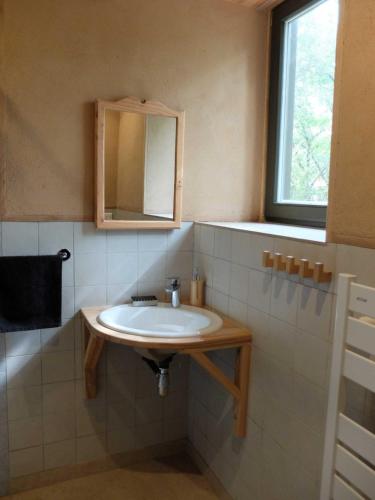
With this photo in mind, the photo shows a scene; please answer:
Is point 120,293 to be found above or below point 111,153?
below

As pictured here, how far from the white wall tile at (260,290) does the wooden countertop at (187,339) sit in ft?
0.44

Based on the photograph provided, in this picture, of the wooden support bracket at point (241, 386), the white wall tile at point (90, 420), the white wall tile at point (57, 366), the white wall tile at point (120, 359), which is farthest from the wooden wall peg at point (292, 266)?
the white wall tile at point (90, 420)

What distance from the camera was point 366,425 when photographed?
1191 millimetres

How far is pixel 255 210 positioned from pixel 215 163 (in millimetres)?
336

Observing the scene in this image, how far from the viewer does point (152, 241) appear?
2.08 metres

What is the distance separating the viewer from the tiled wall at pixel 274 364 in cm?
134

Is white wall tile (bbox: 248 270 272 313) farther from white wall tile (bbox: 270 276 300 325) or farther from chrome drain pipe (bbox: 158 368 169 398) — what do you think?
chrome drain pipe (bbox: 158 368 169 398)

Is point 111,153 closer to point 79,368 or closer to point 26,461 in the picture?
point 79,368

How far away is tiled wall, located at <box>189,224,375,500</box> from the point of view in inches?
52.6

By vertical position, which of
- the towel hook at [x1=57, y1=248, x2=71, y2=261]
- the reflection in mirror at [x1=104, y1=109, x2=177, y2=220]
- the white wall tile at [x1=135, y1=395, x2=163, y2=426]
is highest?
the reflection in mirror at [x1=104, y1=109, x2=177, y2=220]

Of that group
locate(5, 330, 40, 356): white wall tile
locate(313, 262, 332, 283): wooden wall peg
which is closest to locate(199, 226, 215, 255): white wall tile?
locate(313, 262, 332, 283): wooden wall peg

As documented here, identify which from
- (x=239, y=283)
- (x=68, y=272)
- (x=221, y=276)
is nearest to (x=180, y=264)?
(x=221, y=276)

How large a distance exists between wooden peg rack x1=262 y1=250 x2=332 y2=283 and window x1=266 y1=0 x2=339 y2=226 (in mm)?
471

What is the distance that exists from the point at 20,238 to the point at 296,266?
117 cm
